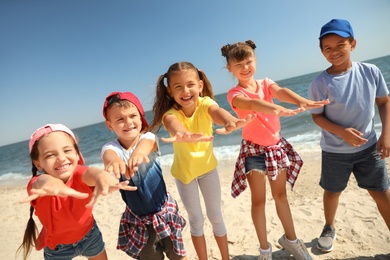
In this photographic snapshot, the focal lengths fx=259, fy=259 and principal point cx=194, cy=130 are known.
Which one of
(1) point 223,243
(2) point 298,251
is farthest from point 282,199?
(1) point 223,243

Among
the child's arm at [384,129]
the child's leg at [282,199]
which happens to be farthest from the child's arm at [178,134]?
the child's arm at [384,129]

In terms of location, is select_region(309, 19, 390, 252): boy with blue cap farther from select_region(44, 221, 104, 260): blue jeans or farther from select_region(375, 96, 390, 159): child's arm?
select_region(44, 221, 104, 260): blue jeans

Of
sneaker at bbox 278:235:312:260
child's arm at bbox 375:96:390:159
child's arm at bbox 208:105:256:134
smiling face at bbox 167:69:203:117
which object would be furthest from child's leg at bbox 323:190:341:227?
smiling face at bbox 167:69:203:117

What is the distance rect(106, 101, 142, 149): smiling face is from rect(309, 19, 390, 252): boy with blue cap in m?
1.66

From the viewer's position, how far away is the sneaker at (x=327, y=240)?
2.75 m

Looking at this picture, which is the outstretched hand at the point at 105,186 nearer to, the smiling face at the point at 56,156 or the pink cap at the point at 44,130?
the smiling face at the point at 56,156

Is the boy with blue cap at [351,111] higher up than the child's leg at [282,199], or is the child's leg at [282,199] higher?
the boy with blue cap at [351,111]

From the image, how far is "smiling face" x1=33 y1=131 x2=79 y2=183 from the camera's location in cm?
186

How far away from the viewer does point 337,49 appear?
227 centimetres

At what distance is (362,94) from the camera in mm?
2285

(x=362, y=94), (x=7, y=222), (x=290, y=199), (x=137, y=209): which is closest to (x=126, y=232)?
(x=137, y=209)

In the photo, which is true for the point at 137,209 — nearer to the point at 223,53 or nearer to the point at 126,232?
the point at 126,232

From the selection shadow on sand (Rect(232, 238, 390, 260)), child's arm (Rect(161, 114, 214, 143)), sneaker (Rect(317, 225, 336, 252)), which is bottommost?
shadow on sand (Rect(232, 238, 390, 260))

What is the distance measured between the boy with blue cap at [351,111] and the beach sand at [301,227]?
1.89ft
